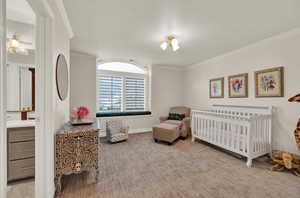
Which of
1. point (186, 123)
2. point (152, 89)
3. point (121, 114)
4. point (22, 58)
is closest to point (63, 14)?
point (22, 58)

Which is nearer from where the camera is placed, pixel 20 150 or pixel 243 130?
pixel 20 150

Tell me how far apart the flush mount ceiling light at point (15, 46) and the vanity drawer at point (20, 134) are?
1279 mm

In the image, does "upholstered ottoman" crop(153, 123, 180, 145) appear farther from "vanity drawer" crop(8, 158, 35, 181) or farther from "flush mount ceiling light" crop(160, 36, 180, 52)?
"vanity drawer" crop(8, 158, 35, 181)

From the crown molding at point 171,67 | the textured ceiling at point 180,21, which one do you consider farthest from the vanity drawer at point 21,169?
the crown molding at point 171,67

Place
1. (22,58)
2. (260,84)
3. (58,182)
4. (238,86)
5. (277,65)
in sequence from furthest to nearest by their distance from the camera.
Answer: (238,86), (260,84), (277,65), (22,58), (58,182)

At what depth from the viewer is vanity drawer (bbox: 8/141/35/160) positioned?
67.5 inches

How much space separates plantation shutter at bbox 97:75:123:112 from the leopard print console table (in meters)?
2.51

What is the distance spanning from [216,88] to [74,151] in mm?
3789

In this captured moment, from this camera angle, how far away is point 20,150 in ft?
5.77

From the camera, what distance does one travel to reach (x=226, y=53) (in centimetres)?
345

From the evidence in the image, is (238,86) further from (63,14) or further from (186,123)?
(63,14)

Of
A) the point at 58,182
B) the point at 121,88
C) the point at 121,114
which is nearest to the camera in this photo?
the point at 58,182

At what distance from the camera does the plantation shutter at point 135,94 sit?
14.7 feet

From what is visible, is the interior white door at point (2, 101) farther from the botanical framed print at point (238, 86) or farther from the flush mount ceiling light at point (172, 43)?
the botanical framed print at point (238, 86)
